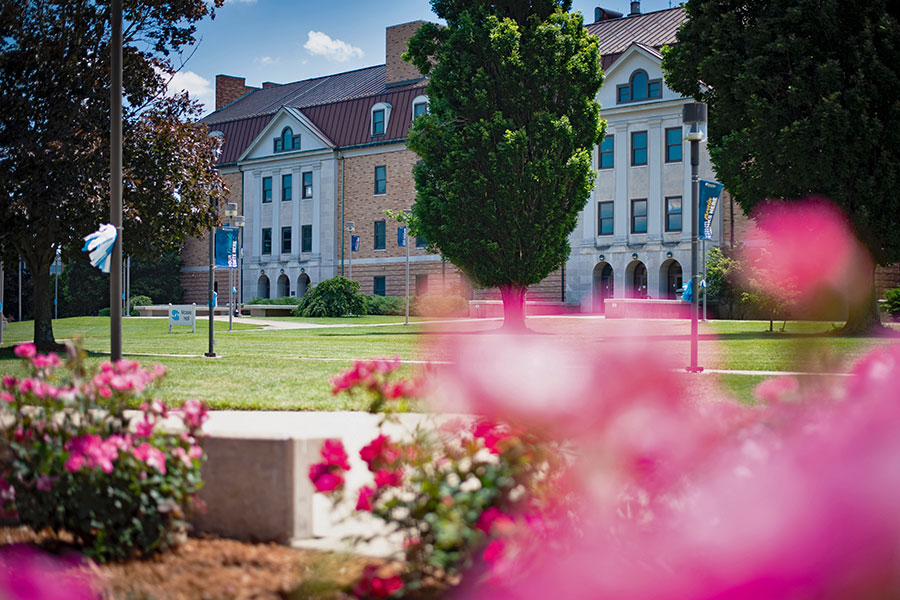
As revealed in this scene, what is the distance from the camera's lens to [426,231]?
3127 centimetres

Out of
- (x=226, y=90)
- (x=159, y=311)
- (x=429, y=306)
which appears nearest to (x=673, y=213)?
(x=429, y=306)

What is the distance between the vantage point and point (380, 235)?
5769cm

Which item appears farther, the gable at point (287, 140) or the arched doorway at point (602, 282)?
the gable at point (287, 140)

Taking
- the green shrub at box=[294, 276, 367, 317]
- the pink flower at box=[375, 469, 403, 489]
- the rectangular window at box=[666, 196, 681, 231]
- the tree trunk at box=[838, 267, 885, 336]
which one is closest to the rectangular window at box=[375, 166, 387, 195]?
the green shrub at box=[294, 276, 367, 317]

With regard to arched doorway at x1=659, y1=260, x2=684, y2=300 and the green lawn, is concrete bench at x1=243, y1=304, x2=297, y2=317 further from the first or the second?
the green lawn

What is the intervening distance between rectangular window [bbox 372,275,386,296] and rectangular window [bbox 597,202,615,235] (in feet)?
51.0

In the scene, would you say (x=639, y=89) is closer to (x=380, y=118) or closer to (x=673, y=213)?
(x=673, y=213)

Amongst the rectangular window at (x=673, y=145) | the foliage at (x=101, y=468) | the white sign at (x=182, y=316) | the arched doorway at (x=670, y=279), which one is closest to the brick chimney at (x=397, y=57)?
the rectangular window at (x=673, y=145)

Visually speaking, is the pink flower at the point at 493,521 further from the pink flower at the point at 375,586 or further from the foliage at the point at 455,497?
the pink flower at the point at 375,586

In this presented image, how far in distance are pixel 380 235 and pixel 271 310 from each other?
9785 millimetres

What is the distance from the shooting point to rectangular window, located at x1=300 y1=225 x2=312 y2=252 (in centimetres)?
6012

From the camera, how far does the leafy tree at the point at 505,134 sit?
97.7 ft

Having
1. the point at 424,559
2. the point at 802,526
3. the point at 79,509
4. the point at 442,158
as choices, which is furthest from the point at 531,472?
the point at 442,158

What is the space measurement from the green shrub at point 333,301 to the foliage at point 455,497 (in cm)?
4214
